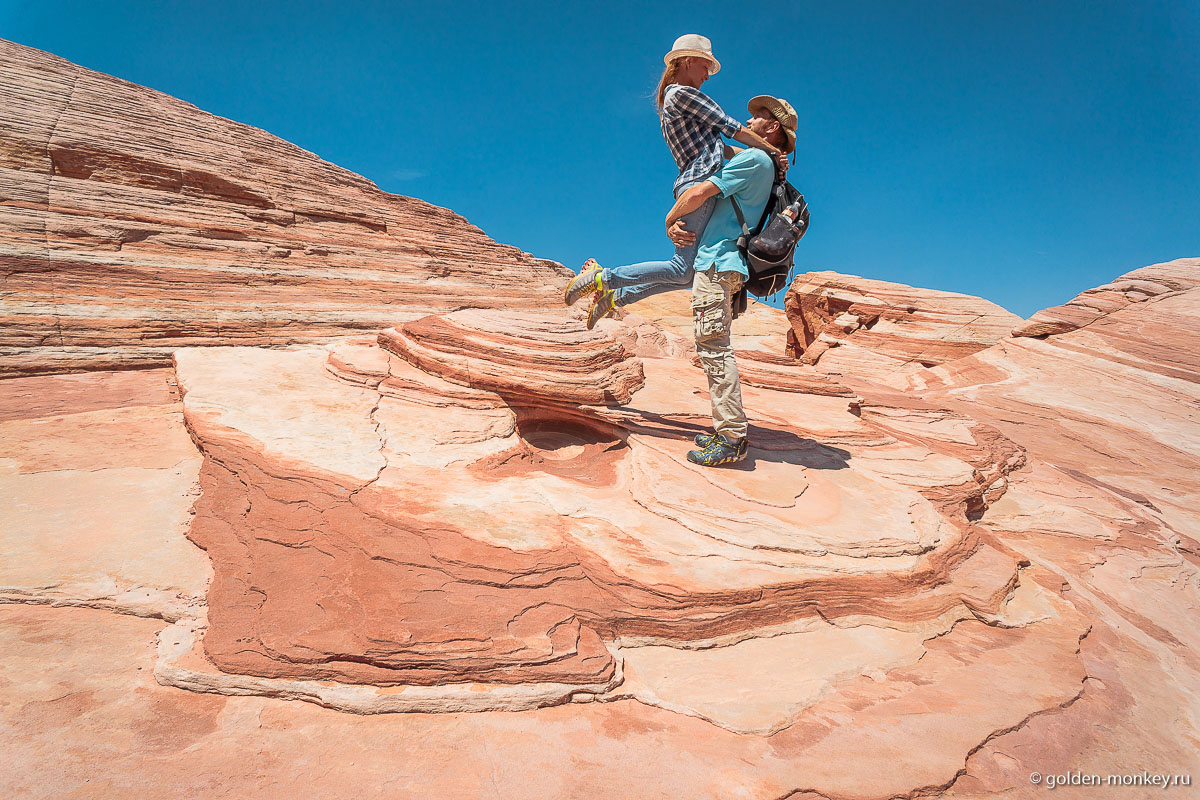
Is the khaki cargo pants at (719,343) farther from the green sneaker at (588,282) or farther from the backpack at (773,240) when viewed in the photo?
the green sneaker at (588,282)

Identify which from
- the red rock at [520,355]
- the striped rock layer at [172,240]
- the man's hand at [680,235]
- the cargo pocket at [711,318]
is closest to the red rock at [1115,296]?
the striped rock layer at [172,240]

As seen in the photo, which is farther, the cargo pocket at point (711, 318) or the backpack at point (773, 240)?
the cargo pocket at point (711, 318)

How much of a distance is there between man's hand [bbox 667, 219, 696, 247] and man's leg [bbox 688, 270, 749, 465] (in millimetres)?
253

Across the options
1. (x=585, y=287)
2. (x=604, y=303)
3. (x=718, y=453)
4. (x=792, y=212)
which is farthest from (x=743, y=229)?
(x=718, y=453)

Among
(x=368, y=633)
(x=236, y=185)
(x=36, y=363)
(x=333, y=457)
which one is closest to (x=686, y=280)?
(x=333, y=457)

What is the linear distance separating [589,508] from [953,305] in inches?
635

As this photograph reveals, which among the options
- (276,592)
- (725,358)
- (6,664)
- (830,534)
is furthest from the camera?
(725,358)

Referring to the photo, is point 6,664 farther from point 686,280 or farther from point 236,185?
point 236,185

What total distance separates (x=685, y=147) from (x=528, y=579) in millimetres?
3237

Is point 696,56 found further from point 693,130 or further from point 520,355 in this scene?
point 520,355

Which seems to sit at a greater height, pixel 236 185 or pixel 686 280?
pixel 236 185

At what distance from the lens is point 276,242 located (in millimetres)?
9656

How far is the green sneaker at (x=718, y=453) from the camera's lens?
439 centimetres

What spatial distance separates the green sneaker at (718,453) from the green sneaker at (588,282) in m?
1.49
